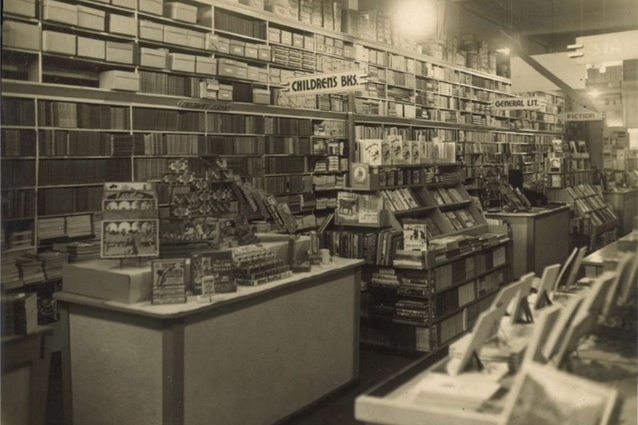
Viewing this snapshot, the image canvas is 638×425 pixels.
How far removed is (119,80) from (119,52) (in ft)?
0.85

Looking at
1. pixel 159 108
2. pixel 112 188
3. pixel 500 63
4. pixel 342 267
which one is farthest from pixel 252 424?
pixel 500 63

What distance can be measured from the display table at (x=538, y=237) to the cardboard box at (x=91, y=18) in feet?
15.0

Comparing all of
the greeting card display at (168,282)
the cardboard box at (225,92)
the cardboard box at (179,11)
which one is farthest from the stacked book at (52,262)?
the cardboard box at (179,11)

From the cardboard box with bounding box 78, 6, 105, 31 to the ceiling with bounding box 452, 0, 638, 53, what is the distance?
13.2ft

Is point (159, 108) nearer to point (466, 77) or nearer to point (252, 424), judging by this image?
point (252, 424)

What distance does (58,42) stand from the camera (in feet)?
16.2

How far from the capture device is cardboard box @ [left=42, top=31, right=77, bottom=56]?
484 centimetres

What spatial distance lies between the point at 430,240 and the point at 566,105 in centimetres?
652

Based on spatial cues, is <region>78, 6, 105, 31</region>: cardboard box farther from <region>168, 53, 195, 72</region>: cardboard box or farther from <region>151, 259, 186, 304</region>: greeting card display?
<region>151, 259, 186, 304</region>: greeting card display

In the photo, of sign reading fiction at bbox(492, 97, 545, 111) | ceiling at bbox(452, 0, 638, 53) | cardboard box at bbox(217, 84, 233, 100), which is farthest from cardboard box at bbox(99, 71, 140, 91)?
sign reading fiction at bbox(492, 97, 545, 111)

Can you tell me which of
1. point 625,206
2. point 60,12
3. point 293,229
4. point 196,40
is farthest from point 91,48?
point 625,206

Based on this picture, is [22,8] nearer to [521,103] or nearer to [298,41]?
[298,41]

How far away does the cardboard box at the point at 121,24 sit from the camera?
17.5 feet

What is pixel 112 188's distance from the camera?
331cm
